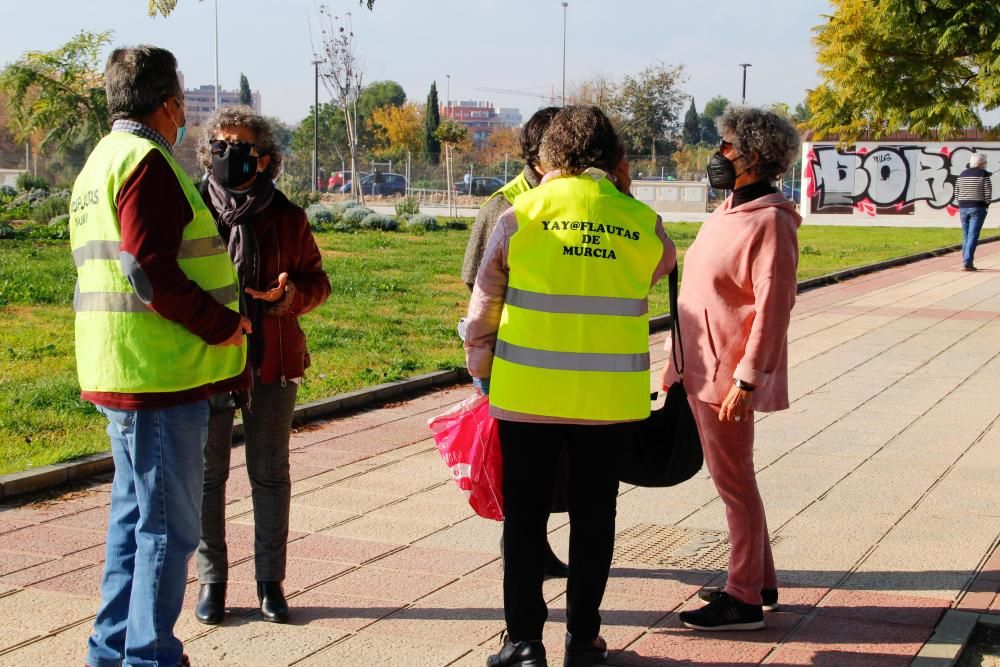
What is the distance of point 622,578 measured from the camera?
199 inches

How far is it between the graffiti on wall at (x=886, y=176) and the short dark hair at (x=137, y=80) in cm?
3967

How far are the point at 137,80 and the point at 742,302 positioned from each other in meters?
2.21

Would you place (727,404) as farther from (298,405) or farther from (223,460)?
(298,405)

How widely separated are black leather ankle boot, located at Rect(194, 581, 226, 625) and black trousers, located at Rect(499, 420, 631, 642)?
119 cm

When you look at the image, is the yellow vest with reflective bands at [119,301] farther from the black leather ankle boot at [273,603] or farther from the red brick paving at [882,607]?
the red brick paving at [882,607]

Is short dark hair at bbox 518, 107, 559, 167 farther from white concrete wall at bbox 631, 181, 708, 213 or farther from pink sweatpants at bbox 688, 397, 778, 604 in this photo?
white concrete wall at bbox 631, 181, 708, 213

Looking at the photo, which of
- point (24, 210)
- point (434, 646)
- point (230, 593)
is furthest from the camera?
point (24, 210)

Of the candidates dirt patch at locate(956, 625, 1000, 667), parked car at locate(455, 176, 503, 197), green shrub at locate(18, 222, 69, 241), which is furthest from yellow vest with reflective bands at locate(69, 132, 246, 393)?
parked car at locate(455, 176, 503, 197)

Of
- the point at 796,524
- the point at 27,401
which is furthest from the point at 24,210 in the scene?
the point at 796,524

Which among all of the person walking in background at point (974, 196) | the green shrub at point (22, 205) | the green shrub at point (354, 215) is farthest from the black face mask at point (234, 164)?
the green shrub at point (354, 215)

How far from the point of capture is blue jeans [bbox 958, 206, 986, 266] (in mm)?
20922

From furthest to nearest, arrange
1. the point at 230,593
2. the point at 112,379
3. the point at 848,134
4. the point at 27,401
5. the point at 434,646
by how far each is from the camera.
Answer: the point at 848,134 → the point at 27,401 → the point at 230,593 → the point at 434,646 → the point at 112,379

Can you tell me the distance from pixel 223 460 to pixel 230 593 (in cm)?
65

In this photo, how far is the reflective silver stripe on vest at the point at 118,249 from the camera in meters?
3.44
